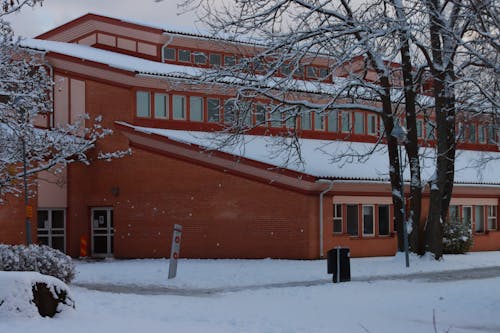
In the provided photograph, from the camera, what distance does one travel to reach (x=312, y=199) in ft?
89.1

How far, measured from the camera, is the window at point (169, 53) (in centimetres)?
3571

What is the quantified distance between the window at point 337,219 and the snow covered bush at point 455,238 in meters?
4.25

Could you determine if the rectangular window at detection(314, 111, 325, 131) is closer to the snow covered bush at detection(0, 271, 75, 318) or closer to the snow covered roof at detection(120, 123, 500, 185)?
the snow covered roof at detection(120, 123, 500, 185)

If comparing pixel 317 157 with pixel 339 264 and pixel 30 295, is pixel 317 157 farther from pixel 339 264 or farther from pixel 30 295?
pixel 30 295

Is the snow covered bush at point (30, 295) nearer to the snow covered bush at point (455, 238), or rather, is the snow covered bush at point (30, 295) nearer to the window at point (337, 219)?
the window at point (337, 219)

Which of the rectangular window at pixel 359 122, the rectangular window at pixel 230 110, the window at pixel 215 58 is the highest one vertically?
the window at pixel 215 58

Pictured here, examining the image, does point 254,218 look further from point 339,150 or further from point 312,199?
point 339,150

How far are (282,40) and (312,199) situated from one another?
7.72 meters

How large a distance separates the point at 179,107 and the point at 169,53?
487 cm

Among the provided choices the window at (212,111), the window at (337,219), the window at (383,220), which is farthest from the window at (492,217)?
the window at (212,111)

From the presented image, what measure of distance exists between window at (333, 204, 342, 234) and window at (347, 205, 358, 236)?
447 millimetres

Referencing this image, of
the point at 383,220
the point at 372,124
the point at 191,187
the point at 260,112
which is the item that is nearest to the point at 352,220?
the point at 383,220

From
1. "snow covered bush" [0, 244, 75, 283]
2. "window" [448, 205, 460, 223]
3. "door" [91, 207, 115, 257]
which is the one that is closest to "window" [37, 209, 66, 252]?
"door" [91, 207, 115, 257]

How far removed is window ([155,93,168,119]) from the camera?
31.3 m
